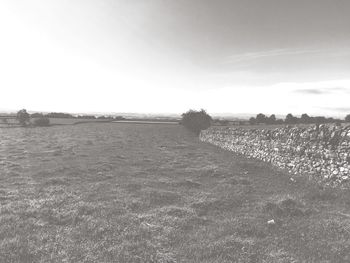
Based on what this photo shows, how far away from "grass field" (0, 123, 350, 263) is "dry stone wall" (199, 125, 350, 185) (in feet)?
3.47

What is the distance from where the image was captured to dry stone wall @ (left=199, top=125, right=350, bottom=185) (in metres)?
14.8

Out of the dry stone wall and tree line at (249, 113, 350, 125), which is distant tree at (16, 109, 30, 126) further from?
the dry stone wall

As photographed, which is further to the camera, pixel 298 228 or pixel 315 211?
pixel 315 211

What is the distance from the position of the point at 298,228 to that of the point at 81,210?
803 cm

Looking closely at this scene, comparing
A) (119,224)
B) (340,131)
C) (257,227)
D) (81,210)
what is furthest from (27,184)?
(340,131)

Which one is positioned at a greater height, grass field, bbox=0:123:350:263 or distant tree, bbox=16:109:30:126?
distant tree, bbox=16:109:30:126

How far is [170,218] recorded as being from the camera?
36.5 ft

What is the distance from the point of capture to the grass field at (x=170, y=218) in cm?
829

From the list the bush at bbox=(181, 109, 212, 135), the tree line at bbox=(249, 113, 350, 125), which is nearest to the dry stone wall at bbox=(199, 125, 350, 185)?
the tree line at bbox=(249, 113, 350, 125)

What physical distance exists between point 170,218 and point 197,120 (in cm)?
6435

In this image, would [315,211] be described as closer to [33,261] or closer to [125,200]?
[125,200]

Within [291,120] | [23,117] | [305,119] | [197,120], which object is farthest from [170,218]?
[23,117]

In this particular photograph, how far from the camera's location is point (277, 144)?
2259cm

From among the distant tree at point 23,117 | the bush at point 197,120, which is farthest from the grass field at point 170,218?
the distant tree at point 23,117
